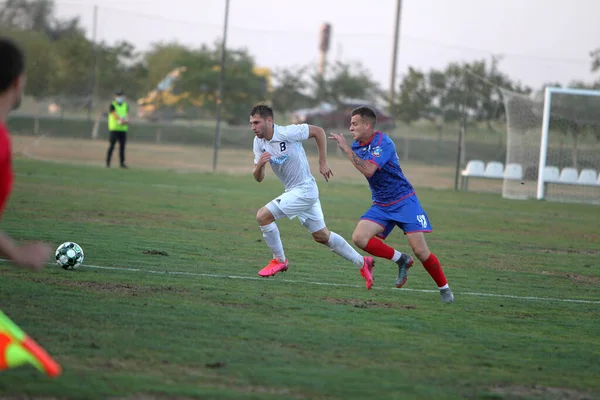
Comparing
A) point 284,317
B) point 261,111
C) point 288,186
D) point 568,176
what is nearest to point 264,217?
point 288,186

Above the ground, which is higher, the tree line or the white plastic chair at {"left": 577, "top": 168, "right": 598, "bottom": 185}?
the tree line

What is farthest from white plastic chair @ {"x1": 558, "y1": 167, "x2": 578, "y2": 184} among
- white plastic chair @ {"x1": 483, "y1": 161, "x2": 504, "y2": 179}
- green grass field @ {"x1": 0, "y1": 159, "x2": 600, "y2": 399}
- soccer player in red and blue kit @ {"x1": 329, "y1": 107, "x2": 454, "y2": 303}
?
soccer player in red and blue kit @ {"x1": 329, "y1": 107, "x2": 454, "y2": 303}

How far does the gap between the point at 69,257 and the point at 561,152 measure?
60.7ft

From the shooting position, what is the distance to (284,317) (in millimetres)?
6512

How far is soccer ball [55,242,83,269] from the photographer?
26.4ft

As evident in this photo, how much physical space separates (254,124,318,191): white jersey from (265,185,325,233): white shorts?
14 centimetres

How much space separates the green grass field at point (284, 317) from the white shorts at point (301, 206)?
59 centimetres

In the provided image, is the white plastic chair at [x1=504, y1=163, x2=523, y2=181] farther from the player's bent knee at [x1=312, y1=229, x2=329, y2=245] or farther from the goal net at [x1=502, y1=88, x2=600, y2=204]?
the player's bent knee at [x1=312, y1=229, x2=329, y2=245]

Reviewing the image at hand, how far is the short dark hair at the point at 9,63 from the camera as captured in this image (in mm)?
4016

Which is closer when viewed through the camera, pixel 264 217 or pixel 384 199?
pixel 384 199

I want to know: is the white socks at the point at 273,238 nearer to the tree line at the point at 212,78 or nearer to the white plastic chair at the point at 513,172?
the white plastic chair at the point at 513,172

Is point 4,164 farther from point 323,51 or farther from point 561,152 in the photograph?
point 323,51

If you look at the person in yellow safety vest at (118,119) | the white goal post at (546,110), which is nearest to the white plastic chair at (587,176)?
the white goal post at (546,110)

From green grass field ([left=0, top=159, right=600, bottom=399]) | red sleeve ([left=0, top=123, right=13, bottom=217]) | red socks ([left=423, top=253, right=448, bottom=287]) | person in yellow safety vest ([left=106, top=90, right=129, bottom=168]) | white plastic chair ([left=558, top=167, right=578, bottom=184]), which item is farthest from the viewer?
white plastic chair ([left=558, top=167, right=578, bottom=184])
